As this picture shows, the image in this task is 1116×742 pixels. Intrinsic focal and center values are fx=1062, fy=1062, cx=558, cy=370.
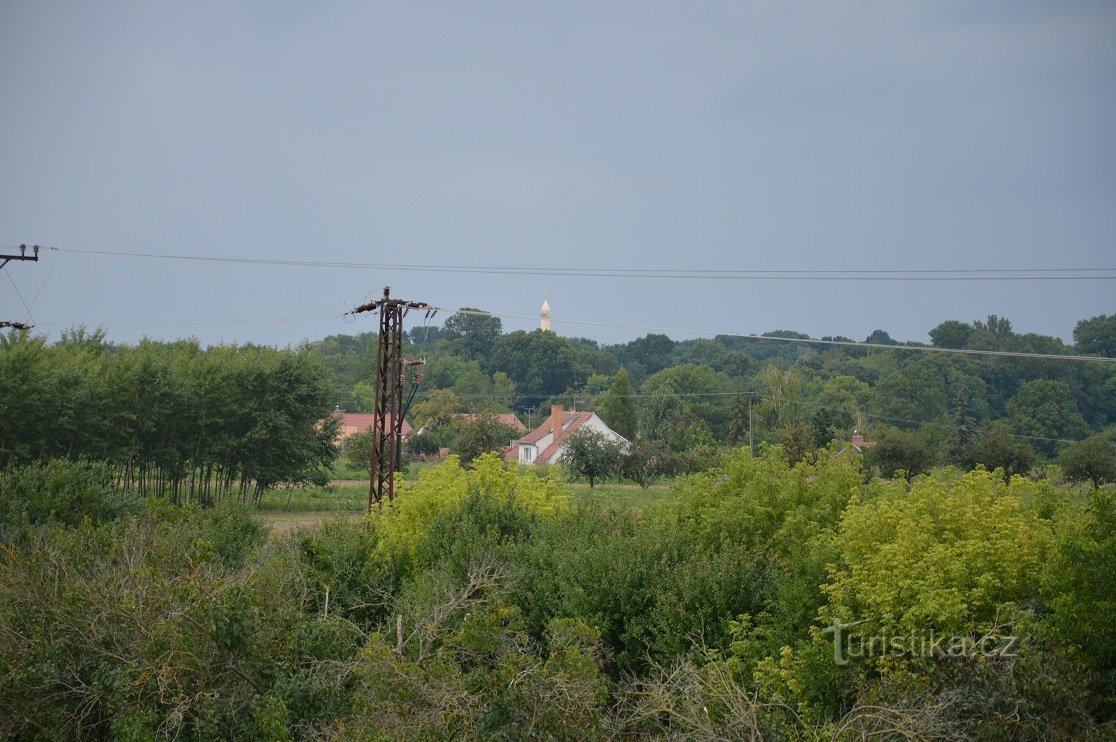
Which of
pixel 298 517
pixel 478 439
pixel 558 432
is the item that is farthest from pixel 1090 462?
pixel 298 517

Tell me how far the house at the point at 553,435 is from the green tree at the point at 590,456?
11.5m

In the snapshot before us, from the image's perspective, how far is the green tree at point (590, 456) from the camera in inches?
2685

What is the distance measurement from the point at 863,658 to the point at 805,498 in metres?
→ 7.47

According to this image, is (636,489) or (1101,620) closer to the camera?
(1101,620)

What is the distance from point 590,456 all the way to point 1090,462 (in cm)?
2866

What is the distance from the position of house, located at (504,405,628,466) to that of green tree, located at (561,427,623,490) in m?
11.5

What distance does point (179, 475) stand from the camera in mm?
50531

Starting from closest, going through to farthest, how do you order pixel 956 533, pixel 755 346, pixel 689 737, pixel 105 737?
pixel 689 737 < pixel 105 737 < pixel 956 533 < pixel 755 346

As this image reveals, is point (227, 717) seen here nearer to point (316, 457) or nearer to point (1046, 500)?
point (1046, 500)

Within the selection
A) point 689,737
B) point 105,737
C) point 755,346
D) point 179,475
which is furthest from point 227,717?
point 755,346

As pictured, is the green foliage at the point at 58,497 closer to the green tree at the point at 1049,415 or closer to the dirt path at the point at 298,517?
the dirt path at the point at 298,517

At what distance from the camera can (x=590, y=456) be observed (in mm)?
67875

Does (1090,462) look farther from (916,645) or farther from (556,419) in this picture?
(916,645)

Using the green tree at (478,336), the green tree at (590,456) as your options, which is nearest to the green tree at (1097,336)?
the green tree at (590,456)
